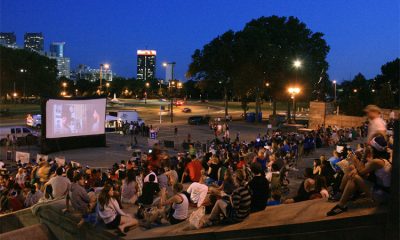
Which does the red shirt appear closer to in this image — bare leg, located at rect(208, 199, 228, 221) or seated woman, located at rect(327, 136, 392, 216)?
bare leg, located at rect(208, 199, 228, 221)

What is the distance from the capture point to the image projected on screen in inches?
1087

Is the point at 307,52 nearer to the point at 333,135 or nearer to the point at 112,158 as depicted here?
the point at 333,135

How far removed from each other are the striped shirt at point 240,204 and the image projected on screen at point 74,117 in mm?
22370

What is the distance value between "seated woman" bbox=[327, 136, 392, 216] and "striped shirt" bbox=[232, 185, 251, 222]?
4.73 feet

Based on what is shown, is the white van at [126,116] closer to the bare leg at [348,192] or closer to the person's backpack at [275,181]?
the person's backpack at [275,181]

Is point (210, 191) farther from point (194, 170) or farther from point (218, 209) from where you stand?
point (194, 170)

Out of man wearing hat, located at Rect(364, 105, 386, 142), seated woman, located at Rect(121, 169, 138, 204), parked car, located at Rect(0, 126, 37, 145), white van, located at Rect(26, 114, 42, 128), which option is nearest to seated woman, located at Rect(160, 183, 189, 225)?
seated woman, located at Rect(121, 169, 138, 204)

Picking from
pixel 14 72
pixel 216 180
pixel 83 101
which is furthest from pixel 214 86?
pixel 216 180

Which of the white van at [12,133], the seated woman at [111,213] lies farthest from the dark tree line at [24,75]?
the seated woman at [111,213]

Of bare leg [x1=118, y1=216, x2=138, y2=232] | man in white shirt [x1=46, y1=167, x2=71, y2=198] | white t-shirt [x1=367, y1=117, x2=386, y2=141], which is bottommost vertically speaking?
bare leg [x1=118, y1=216, x2=138, y2=232]

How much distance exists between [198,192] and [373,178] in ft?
12.0

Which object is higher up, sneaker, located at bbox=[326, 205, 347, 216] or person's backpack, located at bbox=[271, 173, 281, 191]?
sneaker, located at bbox=[326, 205, 347, 216]

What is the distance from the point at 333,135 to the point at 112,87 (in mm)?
127111

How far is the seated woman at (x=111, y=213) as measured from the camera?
7.73 metres
